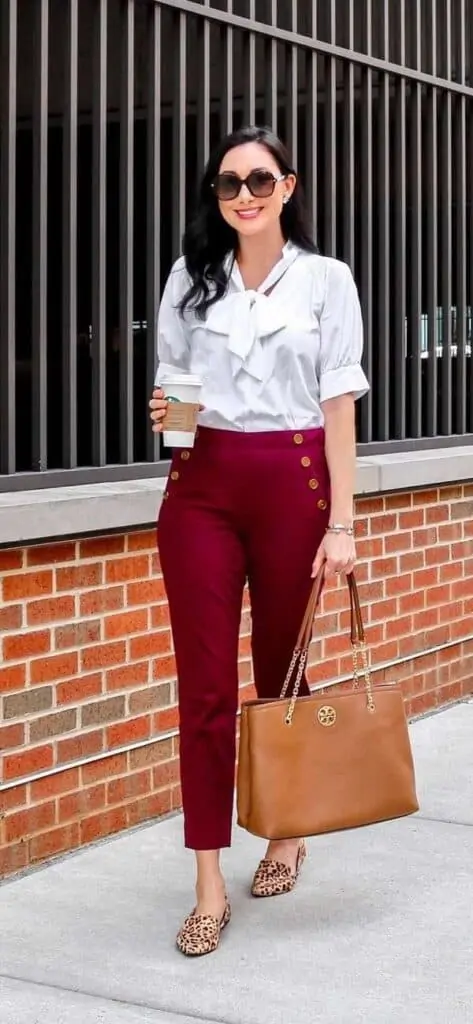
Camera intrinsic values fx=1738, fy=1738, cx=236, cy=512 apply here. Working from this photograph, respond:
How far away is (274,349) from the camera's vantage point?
4.32m

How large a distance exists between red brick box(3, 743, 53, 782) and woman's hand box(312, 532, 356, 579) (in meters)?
1.11

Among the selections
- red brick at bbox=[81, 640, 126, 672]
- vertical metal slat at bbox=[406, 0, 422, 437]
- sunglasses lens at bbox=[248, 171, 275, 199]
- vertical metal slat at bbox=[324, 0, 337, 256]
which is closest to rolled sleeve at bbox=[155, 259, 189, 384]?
sunglasses lens at bbox=[248, 171, 275, 199]

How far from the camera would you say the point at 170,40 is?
232 inches

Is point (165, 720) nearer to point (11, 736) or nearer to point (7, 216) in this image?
point (11, 736)

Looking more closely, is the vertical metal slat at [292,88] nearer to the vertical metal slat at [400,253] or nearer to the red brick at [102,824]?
the vertical metal slat at [400,253]

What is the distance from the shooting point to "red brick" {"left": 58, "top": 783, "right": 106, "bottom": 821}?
514 centimetres

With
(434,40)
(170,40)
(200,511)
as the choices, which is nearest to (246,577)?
(200,511)

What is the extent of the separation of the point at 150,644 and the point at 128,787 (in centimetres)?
45

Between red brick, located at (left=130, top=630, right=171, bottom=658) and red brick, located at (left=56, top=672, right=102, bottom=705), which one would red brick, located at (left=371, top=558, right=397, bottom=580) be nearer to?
red brick, located at (left=130, top=630, right=171, bottom=658)

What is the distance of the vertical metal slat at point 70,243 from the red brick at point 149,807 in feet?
3.59

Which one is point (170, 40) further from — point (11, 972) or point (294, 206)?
point (11, 972)

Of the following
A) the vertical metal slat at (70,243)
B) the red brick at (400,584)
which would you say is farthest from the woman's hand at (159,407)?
the red brick at (400,584)

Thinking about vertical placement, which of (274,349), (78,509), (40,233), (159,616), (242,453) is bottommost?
(159,616)

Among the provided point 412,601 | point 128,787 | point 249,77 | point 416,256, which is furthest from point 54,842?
point 416,256
